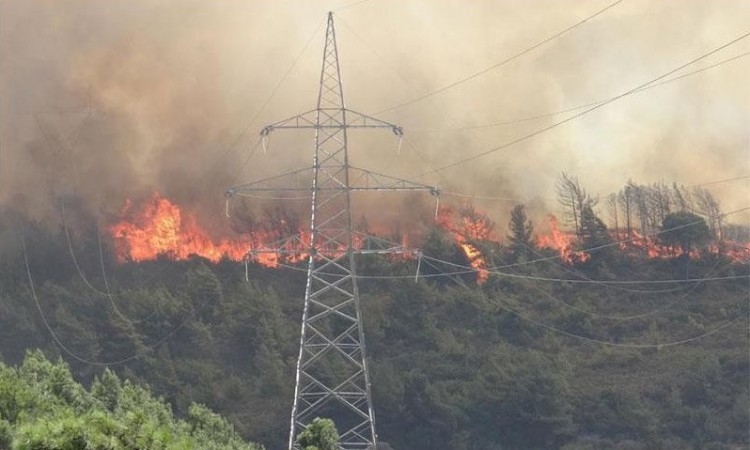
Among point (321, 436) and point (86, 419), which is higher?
point (86, 419)

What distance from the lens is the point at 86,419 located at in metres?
42.7

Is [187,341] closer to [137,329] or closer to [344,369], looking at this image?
[137,329]

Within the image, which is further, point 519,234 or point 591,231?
point 591,231

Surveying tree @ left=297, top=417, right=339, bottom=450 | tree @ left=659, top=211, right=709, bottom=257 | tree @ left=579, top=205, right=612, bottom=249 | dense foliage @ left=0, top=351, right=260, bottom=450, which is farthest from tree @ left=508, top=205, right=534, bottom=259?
tree @ left=297, top=417, right=339, bottom=450

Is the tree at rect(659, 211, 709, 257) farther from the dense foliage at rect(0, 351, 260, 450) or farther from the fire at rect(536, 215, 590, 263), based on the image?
the dense foliage at rect(0, 351, 260, 450)

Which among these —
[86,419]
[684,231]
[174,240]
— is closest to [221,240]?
[174,240]

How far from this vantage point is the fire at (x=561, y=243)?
131625mm

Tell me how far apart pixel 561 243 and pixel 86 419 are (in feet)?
313

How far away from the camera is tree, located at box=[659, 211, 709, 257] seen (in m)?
127

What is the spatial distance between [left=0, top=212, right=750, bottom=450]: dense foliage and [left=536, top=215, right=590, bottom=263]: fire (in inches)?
42.8

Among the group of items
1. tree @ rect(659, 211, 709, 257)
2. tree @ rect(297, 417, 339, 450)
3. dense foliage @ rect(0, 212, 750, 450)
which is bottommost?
tree @ rect(297, 417, 339, 450)

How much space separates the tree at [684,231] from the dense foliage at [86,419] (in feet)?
198

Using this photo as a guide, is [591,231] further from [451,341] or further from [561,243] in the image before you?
[451,341]

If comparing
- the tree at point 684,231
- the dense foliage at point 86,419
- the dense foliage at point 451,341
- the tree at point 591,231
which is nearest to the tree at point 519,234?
the dense foliage at point 451,341
